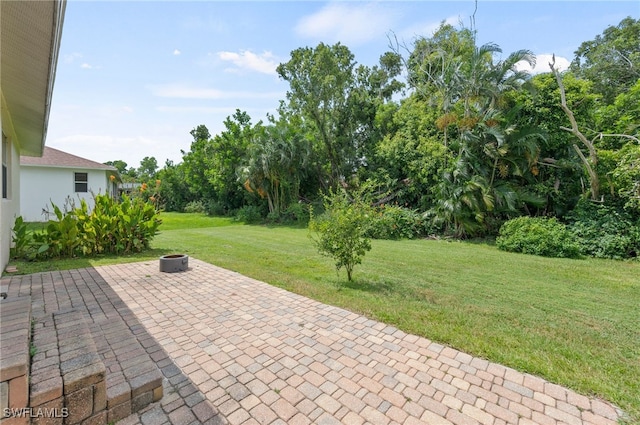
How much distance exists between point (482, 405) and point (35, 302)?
218 inches

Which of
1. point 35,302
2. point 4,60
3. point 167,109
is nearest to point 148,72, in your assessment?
point 4,60

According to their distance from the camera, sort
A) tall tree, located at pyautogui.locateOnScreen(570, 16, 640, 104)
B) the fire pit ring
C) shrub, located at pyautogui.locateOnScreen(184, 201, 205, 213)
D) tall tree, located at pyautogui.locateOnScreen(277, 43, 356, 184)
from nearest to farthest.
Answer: the fire pit ring, tall tree, located at pyautogui.locateOnScreen(570, 16, 640, 104), tall tree, located at pyautogui.locateOnScreen(277, 43, 356, 184), shrub, located at pyautogui.locateOnScreen(184, 201, 205, 213)

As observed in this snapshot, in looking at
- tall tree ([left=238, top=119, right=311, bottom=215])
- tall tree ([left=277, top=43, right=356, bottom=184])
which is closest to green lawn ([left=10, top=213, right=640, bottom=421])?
tall tree ([left=238, top=119, right=311, bottom=215])

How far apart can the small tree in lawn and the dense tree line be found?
1436 mm

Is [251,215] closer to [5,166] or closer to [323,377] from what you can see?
[5,166]

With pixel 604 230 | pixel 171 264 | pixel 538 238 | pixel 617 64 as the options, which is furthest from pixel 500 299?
pixel 617 64

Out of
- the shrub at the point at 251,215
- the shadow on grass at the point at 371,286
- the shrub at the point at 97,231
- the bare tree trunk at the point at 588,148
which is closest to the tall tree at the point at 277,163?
the shrub at the point at 251,215

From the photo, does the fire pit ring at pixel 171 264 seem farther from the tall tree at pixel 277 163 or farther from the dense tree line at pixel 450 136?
the tall tree at pixel 277 163

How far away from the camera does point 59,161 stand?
1603 cm

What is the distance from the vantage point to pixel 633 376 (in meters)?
2.56

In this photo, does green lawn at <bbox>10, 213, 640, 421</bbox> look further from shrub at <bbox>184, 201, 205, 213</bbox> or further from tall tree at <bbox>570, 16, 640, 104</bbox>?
shrub at <bbox>184, 201, 205, 213</bbox>

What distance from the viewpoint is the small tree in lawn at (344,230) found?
4988mm

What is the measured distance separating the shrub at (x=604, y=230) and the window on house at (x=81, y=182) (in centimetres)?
2307

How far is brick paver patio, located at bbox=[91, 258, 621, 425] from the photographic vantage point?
2.10 meters
